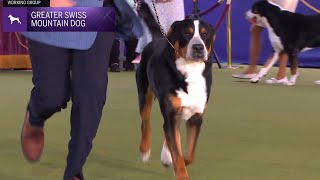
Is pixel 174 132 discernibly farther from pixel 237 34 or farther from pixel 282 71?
pixel 237 34

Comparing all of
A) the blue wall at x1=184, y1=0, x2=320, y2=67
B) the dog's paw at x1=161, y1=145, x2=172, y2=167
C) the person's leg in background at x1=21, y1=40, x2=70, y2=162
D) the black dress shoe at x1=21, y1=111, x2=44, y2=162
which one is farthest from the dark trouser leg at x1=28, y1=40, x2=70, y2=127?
the blue wall at x1=184, y1=0, x2=320, y2=67

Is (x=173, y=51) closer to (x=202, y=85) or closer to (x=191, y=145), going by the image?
(x=202, y=85)

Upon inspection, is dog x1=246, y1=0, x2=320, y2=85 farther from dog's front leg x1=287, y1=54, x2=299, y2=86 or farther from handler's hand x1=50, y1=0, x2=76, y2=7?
handler's hand x1=50, y1=0, x2=76, y2=7

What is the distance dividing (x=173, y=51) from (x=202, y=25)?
0.64 ft

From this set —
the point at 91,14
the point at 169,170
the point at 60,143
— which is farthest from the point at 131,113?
the point at 91,14

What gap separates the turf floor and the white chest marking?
35cm

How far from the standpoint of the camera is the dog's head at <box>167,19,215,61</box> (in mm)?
2812

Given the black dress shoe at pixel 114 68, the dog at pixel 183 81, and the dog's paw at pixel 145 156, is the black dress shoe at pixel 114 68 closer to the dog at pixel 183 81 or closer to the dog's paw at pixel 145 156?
the dog's paw at pixel 145 156

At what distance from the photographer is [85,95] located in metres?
2.55

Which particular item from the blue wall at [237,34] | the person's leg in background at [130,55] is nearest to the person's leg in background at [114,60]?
the person's leg in background at [130,55]

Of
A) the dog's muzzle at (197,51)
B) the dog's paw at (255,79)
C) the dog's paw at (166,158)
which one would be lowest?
the dog's paw at (255,79)

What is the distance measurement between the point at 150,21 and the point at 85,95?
116cm

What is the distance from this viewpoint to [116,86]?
7.29 meters
